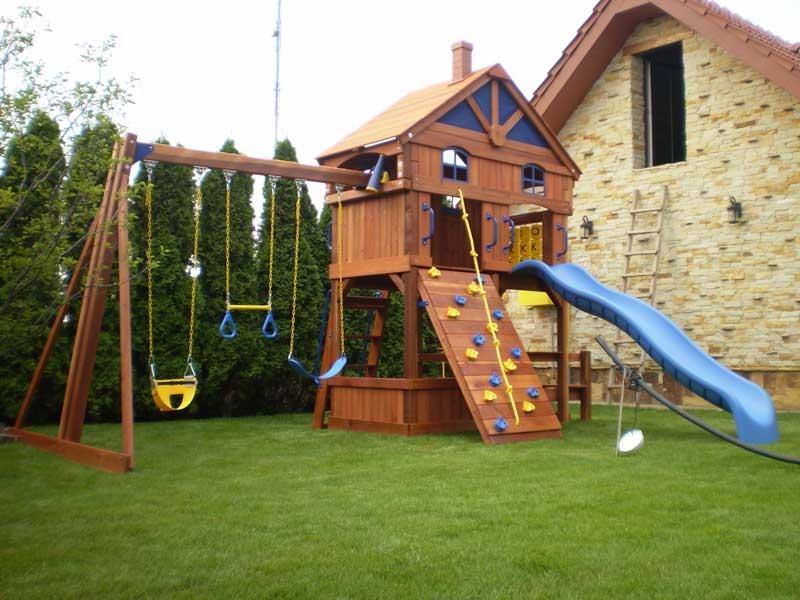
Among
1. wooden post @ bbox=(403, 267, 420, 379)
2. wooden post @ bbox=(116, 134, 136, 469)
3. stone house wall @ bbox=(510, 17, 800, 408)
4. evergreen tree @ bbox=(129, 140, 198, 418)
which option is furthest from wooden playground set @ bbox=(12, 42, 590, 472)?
stone house wall @ bbox=(510, 17, 800, 408)

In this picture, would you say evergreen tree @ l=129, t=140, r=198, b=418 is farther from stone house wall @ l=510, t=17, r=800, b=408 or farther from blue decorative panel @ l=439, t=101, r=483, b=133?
stone house wall @ l=510, t=17, r=800, b=408

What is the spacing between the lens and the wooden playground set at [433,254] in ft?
30.3

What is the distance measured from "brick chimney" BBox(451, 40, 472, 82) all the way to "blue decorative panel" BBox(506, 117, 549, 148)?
3.50ft

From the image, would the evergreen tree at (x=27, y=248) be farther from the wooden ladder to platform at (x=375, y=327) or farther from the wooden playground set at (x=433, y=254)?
the wooden ladder to platform at (x=375, y=327)

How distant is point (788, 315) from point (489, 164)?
552 centimetres

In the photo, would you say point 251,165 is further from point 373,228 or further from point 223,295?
Answer: point 223,295

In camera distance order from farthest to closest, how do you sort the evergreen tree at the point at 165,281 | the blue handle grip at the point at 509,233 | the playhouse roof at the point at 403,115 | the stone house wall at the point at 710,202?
1. the stone house wall at the point at 710,202
2. the evergreen tree at the point at 165,281
3. the blue handle grip at the point at 509,233
4. the playhouse roof at the point at 403,115

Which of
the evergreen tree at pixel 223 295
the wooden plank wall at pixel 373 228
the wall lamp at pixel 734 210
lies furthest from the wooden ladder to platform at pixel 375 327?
the wall lamp at pixel 734 210

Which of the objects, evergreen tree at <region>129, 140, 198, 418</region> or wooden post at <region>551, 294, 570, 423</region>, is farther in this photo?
evergreen tree at <region>129, 140, 198, 418</region>

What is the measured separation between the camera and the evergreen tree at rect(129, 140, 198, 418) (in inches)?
495

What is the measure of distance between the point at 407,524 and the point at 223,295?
8.95 meters

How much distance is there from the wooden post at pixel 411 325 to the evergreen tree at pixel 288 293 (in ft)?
13.2

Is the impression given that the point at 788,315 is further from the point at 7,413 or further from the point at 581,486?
the point at 7,413

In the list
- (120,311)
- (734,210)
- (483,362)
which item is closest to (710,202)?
(734,210)
